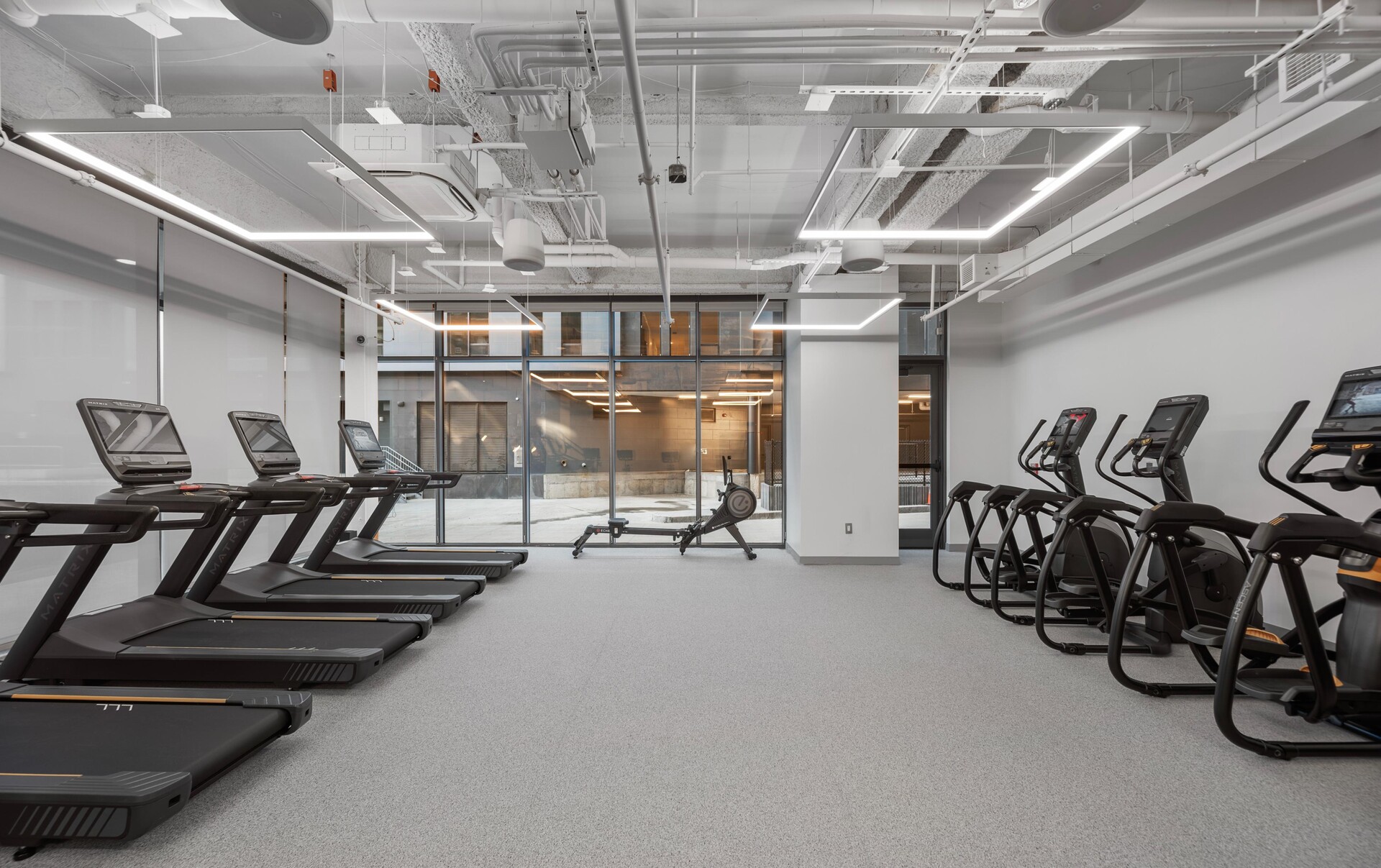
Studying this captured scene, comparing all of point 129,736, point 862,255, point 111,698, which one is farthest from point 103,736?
point 862,255

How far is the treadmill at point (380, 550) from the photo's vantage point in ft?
18.3

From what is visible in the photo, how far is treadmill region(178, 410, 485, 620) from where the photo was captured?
416 cm

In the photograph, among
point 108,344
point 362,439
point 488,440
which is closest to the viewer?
point 108,344

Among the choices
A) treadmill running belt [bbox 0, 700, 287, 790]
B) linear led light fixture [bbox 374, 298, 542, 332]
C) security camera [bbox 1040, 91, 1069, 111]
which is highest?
security camera [bbox 1040, 91, 1069, 111]

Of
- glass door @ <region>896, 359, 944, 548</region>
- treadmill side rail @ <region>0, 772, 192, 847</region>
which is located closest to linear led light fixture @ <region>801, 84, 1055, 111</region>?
treadmill side rail @ <region>0, 772, 192, 847</region>

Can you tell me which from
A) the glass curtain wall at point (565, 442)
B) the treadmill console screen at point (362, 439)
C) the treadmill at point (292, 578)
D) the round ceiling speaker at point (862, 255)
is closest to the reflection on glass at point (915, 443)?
the round ceiling speaker at point (862, 255)

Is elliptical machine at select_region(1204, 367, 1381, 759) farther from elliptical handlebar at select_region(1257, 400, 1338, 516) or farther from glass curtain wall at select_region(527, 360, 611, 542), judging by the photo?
glass curtain wall at select_region(527, 360, 611, 542)

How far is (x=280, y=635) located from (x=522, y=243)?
3216 mm

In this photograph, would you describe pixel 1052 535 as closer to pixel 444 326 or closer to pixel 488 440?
pixel 444 326

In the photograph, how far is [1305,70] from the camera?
2.94m

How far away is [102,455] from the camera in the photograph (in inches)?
129

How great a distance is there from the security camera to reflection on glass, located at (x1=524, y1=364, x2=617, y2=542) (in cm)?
572

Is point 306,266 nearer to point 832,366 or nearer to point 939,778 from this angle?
point 832,366

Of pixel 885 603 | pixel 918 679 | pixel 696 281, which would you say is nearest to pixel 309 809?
pixel 918 679
